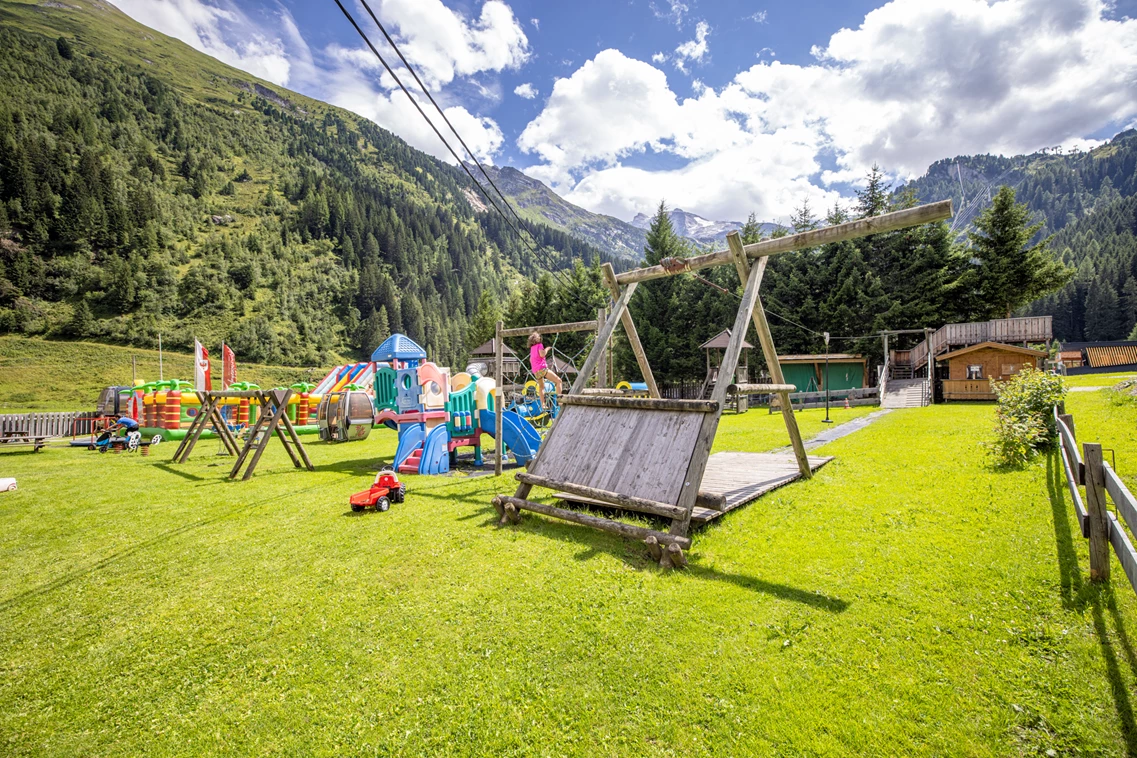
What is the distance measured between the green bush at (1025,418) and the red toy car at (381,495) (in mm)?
11187

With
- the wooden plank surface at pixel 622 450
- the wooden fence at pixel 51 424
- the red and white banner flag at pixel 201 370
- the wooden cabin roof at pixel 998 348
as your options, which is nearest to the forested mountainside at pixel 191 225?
the red and white banner flag at pixel 201 370

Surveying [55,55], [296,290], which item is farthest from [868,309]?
[55,55]

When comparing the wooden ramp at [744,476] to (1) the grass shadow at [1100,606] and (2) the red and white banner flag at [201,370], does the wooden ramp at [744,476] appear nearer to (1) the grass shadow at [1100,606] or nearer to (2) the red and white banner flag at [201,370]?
(1) the grass shadow at [1100,606]

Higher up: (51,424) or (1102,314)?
(1102,314)

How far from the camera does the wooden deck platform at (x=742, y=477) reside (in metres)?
6.87

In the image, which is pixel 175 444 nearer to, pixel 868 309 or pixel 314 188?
pixel 868 309

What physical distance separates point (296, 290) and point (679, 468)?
10078 centimetres

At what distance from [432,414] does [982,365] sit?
29.8 m

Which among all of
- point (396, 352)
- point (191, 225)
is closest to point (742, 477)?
point (396, 352)

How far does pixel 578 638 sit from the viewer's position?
3.70 m

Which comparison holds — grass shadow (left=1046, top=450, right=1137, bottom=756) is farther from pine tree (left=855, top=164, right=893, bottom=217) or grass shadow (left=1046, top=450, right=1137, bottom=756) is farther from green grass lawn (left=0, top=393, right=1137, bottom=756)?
pine tree (left=855, top=164, right=893, bottom=217)

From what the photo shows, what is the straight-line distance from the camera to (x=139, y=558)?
5.95 m

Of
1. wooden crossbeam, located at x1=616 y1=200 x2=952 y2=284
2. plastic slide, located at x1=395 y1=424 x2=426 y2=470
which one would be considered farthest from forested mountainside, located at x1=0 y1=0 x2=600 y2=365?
wooden crossbeam, located at x1=616 y1=200 x2=952 y2=284

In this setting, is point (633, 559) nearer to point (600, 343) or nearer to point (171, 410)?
point (600, 343)
